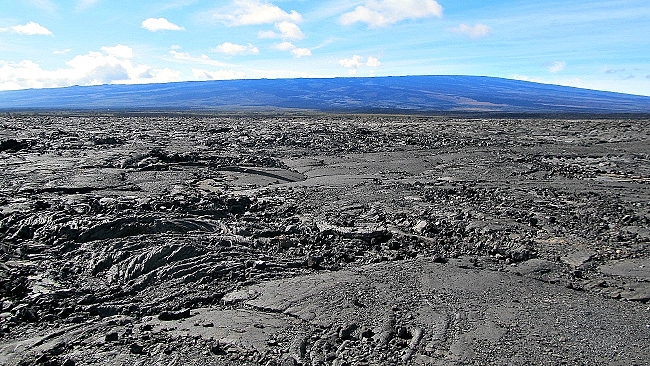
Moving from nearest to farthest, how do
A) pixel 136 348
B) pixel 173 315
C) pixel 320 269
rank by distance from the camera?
pixel 136 348 < pixel 173 315 < pixel 320 269

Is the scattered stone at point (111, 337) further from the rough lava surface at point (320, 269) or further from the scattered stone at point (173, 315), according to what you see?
the scattered stone at point (173, 315)

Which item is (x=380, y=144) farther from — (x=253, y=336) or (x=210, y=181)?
(x=253, y=336)

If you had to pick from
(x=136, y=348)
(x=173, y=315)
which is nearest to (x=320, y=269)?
(x=173, y=315)

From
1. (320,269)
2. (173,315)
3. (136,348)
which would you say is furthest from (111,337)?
(320,269)

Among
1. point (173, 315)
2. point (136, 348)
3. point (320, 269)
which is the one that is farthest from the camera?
point (320, 269)

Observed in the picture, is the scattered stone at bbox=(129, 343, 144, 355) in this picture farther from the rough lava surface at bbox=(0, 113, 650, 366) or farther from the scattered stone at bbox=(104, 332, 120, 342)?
the scattered stone at bbox=(104, 332, 120, 342)

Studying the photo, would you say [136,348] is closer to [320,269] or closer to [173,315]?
[173,315]

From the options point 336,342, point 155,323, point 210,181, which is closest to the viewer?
point 336,342

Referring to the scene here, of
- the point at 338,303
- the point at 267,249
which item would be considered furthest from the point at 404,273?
the point at 267,249

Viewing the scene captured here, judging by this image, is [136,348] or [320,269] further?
[320,269]
